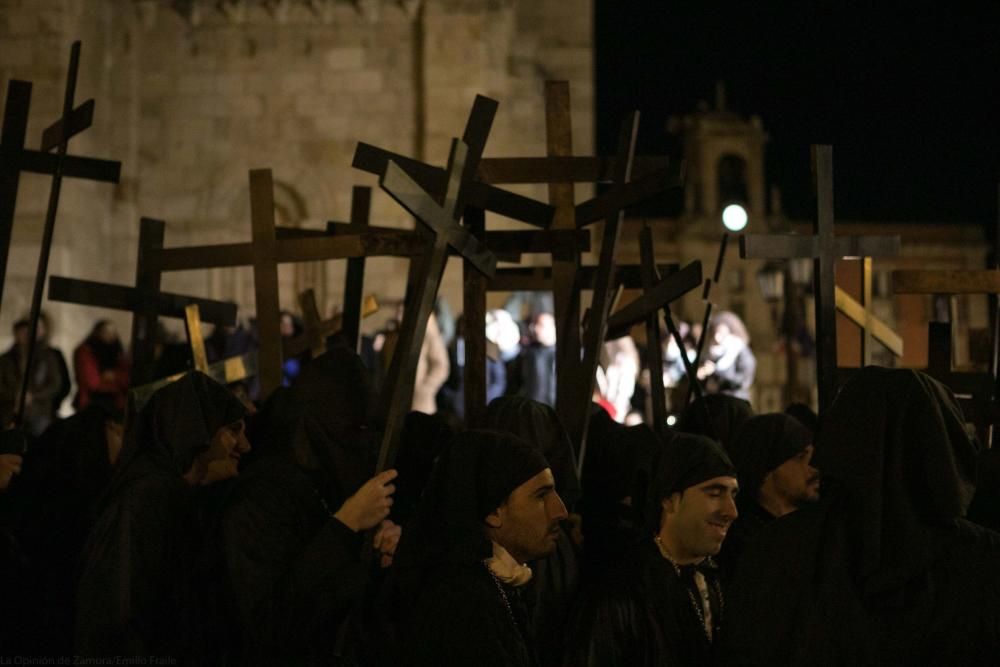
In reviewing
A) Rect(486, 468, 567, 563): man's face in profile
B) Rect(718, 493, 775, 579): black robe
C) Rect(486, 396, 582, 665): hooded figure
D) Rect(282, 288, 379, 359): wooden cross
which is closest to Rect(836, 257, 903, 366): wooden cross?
Rect(718, 493, 775, 579): black robe

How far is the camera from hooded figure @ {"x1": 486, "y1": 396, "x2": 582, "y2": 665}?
4.70 m

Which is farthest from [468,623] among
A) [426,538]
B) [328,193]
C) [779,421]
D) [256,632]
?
[328,193]

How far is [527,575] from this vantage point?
12.8 feet

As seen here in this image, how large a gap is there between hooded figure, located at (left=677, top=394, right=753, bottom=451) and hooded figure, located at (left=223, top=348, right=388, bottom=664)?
2.63m

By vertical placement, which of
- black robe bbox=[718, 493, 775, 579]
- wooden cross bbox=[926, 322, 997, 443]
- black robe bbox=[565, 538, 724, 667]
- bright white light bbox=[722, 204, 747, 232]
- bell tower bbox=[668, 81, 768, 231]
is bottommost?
black robe bbox=[565, 538, 724, 667]

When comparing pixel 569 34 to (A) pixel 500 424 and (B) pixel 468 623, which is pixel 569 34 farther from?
(B) pixel 468 623

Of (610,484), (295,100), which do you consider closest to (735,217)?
(610,484)

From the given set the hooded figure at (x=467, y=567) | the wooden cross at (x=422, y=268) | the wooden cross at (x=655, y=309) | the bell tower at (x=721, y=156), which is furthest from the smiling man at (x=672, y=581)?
the bell tower at (x=721, y=156)

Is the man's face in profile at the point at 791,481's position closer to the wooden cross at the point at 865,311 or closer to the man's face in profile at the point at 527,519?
the wooden cross at the point at 865,311

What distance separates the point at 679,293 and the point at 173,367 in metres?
3.53

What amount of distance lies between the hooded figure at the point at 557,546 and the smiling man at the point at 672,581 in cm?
35

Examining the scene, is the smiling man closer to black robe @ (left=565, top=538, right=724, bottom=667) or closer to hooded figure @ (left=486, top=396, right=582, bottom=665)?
black robe @ (left=565, top=538, right=724, bottom=667)

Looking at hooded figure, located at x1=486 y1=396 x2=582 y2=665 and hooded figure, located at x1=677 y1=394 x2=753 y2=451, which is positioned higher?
hooded figure, located at x1=677 y1=394 x2=753 y2=451

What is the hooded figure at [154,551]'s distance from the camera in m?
4.56
